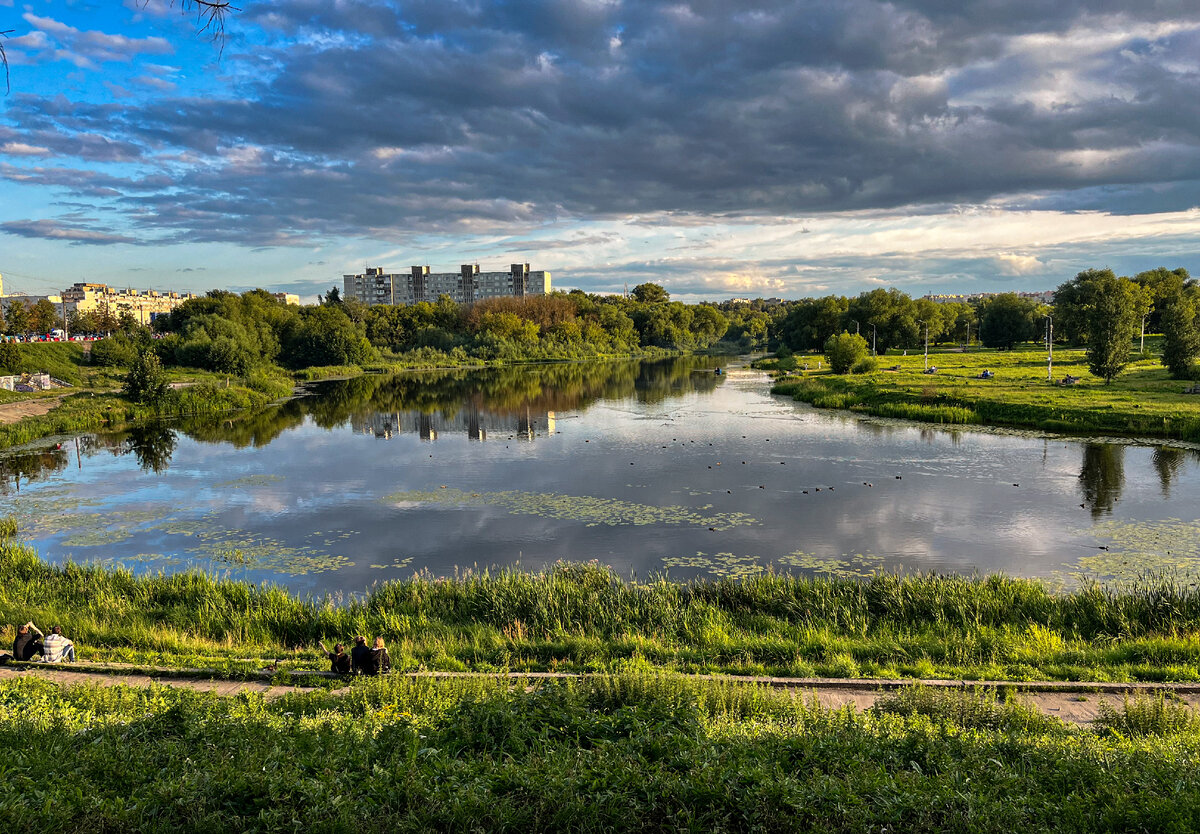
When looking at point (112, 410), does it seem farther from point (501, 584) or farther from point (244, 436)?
point (501, 584)

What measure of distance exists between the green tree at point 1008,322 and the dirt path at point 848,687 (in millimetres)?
104522

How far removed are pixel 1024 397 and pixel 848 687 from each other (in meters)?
40.2

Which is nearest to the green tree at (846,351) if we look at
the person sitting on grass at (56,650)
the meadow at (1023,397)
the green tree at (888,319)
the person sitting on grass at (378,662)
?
the meadow at (1023,397)

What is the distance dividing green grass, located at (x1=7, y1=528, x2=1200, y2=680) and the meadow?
24310mm

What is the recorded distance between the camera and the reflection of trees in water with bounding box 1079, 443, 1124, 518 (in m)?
23.2

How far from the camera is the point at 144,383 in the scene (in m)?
51.2

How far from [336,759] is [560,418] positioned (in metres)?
41.6

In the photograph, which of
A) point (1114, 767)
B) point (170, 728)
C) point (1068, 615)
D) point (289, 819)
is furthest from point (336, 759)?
point (1068, 615)

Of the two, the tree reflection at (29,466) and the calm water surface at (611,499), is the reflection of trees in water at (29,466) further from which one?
the calm water surface at (611,499)

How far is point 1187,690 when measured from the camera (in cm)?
962

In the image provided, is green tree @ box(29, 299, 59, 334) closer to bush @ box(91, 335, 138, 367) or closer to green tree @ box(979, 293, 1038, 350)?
bush @ box(91, 335, 138, 367)

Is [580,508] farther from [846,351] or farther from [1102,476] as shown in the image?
[846,351]

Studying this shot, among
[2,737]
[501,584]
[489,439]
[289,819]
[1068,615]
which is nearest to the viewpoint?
[289,819]

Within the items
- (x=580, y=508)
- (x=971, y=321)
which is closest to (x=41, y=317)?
(x=580, y=508)
